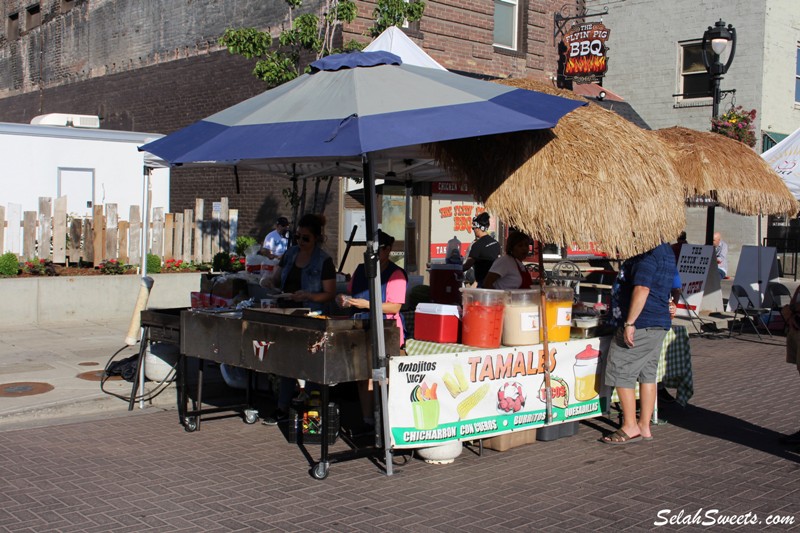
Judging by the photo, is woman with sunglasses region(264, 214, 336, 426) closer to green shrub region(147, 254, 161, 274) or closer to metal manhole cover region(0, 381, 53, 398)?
metal manhole cover region(0, 381, 53, 398)

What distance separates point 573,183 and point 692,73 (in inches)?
790

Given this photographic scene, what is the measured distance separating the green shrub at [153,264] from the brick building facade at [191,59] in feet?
9.91

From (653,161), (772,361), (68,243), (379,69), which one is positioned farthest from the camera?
(68,243)

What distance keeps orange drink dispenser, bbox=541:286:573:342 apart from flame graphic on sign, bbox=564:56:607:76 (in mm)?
14059

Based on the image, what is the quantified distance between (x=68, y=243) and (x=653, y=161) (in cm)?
1038

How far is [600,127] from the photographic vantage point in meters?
7.20

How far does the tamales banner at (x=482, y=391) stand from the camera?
21.3 ft

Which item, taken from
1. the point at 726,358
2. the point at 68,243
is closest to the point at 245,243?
the point at 68,243

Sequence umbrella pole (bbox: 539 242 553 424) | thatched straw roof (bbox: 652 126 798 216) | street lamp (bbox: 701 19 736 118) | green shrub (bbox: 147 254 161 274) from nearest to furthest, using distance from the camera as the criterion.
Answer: umbrella pole (bbox: 539 242 553 424), thatched straw roof (bbox: 652 126 798 216), green shrub (bbox: 147 254 161 274), street lamp (bbox: 701 19 736 118)

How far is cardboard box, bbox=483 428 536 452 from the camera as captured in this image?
7.21 meters

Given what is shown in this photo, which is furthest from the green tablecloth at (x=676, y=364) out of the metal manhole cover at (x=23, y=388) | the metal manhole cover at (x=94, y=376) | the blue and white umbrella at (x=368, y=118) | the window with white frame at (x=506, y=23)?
the window with white frame at (x=506, y=23)

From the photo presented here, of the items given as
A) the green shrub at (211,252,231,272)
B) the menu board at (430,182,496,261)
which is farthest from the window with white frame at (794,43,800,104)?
the green shrub at (211,252,231,272)

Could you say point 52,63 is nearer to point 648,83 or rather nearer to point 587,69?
point 587,69

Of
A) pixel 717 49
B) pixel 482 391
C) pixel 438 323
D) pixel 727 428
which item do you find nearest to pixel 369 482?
pixel 482 391
